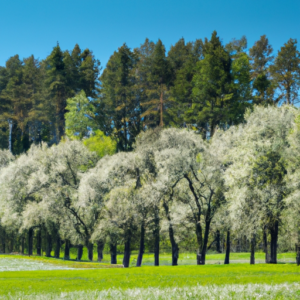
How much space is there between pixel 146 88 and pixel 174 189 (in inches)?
1519

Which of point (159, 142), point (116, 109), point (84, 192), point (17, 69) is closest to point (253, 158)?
point (159, 142)

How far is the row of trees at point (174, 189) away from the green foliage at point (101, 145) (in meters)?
11.0

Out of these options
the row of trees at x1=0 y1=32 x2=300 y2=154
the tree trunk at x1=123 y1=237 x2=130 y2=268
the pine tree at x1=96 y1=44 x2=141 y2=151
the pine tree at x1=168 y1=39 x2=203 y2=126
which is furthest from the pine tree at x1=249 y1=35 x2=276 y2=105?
the tree trunk at x1=123 y1=237 x2=130 y2=268

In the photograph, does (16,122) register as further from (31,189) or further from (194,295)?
(194,295)

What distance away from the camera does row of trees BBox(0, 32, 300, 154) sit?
69562mm

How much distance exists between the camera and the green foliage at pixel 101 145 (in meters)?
71.4

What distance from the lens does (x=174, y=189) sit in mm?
46250

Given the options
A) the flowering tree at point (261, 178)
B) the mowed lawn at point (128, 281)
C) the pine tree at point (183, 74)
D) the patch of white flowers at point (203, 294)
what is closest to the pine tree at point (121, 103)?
the pine tree at point (183, 74)

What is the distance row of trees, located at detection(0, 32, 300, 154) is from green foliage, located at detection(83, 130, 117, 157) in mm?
2959

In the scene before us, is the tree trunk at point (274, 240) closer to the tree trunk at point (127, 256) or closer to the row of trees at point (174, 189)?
the row of trees at point (174, 189)

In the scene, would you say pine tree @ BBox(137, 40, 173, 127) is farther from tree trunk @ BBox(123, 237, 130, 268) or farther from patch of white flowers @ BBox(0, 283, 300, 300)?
patch of white flowers @ BBox(0, 283, 300, 300)

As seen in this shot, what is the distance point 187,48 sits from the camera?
3410 inches

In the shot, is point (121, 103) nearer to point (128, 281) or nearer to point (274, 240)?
point (274, 240)

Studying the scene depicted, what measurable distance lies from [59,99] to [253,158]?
2418 inches
